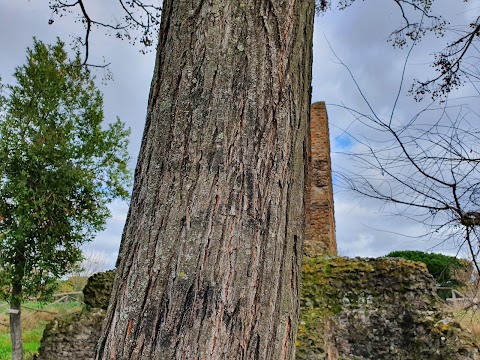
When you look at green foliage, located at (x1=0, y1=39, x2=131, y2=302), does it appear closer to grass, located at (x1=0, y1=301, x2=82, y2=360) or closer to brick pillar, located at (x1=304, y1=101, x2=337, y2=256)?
grass, located at (x1=0, y1=301, x2=82, y2=360)

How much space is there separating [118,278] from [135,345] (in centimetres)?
22

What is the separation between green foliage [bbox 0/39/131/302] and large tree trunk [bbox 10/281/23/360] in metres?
0.11

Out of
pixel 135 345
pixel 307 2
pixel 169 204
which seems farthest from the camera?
pixel 307 2

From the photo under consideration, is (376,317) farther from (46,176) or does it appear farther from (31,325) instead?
(31,325)

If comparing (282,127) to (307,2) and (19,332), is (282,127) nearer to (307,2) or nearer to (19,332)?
(307,2)

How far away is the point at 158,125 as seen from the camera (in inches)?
54.2

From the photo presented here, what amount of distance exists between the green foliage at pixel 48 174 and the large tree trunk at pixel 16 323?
105 mm

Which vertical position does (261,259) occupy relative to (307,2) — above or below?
below

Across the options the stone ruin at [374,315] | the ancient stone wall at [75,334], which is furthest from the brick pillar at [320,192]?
the ancient stone wall at [75,334]

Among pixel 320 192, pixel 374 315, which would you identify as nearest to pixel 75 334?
pixel 374 315

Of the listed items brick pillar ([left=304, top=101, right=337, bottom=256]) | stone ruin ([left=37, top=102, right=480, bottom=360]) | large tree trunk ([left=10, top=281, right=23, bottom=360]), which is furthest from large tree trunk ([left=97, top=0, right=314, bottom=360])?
large tree trunk ([left=10, top=281, right=23, bottom=360])

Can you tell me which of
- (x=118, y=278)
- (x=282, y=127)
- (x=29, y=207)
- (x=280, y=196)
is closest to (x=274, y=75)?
(x=282, y=127)

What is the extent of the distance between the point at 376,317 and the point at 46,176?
7.61 metres

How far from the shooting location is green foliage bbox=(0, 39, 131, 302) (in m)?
9.53
